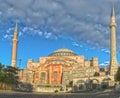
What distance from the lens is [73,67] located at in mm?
79688

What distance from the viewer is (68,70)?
75.8 metres

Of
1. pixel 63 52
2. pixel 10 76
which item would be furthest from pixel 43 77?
pixel 10 76

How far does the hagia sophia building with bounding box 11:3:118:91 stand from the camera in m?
66.1

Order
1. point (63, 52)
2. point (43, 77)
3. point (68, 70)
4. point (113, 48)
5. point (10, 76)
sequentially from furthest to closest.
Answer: point (63, 52), point (43, 77), point (68, 70), point (113, 48), point (10, 76)

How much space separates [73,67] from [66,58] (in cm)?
496

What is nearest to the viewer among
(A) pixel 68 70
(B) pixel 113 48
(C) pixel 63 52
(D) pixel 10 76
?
(D) pixel 10 76

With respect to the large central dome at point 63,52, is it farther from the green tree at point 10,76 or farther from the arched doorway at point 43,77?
the green tree at point 10,76

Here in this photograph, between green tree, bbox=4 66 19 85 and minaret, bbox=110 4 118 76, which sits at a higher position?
minaret, bbox=110 4 118 76

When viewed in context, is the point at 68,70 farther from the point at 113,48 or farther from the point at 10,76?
the point at 10,76

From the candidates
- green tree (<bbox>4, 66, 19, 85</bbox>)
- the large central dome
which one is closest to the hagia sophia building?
the large central dome

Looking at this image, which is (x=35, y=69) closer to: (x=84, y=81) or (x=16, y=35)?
(x=16, y=35)

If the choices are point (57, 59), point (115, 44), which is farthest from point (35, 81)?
point (115, 44)

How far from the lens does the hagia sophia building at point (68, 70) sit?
217 feet

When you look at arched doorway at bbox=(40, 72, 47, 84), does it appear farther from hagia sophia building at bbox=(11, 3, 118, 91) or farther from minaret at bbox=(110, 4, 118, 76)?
minaret at bbox=(110, 4, 118, 76)
